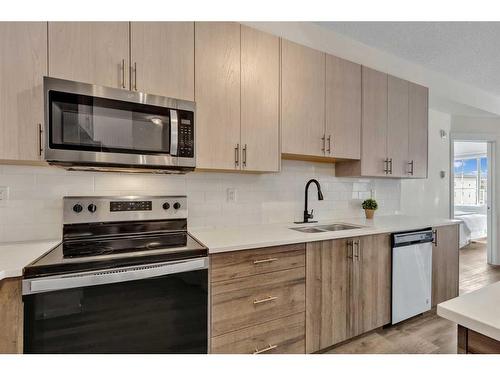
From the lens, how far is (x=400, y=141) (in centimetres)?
266

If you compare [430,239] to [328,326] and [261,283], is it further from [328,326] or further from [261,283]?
[261,283]

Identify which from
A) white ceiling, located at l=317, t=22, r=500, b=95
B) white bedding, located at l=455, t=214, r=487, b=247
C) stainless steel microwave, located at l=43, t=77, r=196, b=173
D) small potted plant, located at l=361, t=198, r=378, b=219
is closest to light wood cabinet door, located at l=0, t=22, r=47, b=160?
stainless steel microwave, located at l=43, t=77, r=196, b=173

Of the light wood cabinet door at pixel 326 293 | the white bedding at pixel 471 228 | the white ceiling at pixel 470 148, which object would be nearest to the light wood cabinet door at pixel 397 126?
the light wood cabinet door at pixel 326 293

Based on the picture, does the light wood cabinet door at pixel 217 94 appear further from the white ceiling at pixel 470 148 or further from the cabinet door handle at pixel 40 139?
the white ceiling at pixel 470 148

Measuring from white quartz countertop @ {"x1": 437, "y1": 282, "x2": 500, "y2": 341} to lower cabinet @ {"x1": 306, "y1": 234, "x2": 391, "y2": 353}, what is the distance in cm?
102

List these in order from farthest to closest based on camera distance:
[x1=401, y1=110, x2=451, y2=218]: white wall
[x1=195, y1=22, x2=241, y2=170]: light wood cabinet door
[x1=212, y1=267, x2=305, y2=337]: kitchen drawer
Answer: [x1=401, y1=110, x2=451, y2=218]: white wall → [x1=195, y1=22, x2=241, y2=170]: light wood cabinet door → [x1=212, y1=267, x2=305, y2=337]: kitchen drawer

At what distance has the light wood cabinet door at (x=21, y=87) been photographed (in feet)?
4.25

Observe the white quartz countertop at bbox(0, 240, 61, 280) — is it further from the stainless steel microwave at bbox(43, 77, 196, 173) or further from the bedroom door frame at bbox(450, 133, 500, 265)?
the bedroom door frame at bbox(450, 133, 500, 265)

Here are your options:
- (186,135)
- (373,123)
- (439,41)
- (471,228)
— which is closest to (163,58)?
(186,135)

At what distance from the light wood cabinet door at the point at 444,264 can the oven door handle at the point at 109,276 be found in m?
2.27

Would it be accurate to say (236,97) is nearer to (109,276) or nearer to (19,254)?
(109,276)

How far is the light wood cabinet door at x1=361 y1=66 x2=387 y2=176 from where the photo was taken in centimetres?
241

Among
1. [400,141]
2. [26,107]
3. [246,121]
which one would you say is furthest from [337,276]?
[26,107]
